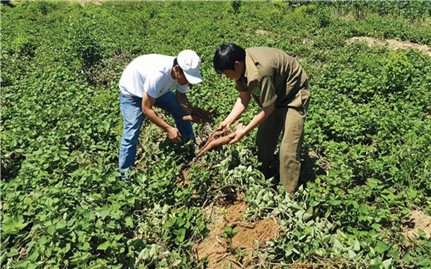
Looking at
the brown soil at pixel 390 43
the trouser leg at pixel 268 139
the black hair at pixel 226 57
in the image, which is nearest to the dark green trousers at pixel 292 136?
the trouser leg at pixel 268 139

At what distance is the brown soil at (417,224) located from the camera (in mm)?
3984

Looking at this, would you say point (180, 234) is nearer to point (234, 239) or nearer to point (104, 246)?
point (234, 239)

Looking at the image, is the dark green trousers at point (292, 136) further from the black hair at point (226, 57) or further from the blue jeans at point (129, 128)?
the blue jeans at point (129, 128)

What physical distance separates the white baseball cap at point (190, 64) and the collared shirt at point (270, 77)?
43 centimetres

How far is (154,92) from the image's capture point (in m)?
4.27

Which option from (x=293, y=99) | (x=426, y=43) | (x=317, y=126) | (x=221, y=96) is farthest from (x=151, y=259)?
(x=426, y=43)

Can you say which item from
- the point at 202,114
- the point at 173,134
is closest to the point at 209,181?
the point at 173,134

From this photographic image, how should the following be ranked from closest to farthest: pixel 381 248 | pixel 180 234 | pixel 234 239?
pixel 381 248 → pixel 180 234 → pixel 234 239

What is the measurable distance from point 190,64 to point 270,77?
811mm

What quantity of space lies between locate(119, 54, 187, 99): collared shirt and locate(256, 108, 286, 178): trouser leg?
108 centimetres

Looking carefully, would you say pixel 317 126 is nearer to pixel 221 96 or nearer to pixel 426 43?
pixel 221 96

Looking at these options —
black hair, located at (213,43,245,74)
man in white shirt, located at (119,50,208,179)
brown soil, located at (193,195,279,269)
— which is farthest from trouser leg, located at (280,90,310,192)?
man in white shirt, located at (119,50,208,179)

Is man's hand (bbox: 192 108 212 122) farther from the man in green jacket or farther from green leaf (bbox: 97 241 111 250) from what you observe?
green leaf (bbox: 97 241 111 250)

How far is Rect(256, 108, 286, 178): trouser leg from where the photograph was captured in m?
4.52
